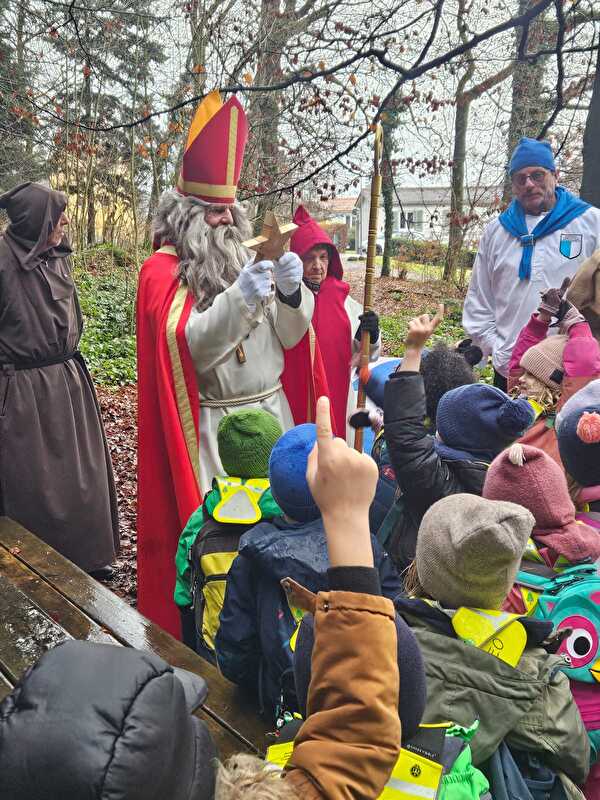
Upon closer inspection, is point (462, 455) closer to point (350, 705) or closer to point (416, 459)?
point (416, 459)

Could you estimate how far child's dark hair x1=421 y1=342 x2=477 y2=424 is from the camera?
2.62m

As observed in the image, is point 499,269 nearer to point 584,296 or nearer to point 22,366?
point 584,296

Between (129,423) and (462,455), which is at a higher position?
(462,455)

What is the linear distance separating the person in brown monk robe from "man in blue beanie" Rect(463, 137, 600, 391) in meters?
2.46

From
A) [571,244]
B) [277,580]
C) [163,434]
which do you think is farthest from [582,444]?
[571,244]

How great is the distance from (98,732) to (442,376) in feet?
6.66

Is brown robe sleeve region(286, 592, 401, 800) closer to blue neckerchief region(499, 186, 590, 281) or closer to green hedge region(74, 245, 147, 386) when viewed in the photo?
blue neckerchief region(499, 186, 590, 281)

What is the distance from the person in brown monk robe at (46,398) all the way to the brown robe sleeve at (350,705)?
314 cm

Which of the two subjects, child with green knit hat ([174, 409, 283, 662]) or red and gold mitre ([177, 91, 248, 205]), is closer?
child with green knit hat ([174, 409, 283, 662])

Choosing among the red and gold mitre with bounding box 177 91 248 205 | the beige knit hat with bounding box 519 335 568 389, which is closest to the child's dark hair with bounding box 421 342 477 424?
the beige knit hat with bounding box 519 335 568 389

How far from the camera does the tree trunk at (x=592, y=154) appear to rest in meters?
4.34

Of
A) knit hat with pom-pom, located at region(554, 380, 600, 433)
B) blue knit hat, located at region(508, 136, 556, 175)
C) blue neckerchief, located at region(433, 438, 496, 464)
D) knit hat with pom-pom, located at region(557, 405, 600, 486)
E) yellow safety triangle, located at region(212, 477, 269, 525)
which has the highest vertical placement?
blue knit hat, located at region(508, 136, 556, 175)

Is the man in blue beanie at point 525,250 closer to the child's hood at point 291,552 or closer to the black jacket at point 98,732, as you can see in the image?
the child's hood at point 291,552

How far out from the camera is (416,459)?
2139 mm
